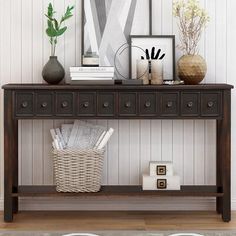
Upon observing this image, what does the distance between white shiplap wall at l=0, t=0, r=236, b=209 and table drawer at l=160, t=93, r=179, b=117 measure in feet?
1.14

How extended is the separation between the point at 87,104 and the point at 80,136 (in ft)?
0.89

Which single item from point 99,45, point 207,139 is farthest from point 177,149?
point 99,45

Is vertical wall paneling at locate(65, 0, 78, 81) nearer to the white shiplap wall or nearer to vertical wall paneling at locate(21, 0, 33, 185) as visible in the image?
the white shiplap wall

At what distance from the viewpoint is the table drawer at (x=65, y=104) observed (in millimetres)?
3758

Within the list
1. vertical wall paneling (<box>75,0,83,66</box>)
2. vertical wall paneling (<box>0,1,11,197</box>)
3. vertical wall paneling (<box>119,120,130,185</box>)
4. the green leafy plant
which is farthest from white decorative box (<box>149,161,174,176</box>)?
vertical wall paneling (<box>0,1,11,197</box>)

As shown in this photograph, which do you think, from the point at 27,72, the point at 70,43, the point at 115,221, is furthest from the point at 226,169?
the point at 27,72

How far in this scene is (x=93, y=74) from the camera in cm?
381

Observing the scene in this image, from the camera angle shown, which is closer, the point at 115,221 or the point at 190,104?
the point at 190,104

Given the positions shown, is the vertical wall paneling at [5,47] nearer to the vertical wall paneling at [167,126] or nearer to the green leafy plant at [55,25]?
the green leafy plant at [55,25]

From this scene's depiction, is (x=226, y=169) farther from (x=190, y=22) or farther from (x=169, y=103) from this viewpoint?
(x=190, y=22)

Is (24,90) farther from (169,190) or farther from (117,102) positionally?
(169,190)

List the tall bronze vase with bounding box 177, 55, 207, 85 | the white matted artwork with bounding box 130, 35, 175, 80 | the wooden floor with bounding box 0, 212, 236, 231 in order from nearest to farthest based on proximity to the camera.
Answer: the wooden floor with bounding box 0, 212, 236, 231 < the tall bronze vase with bounding box 177, 55, 207, 85 < the white matted artwork with bounding box 130, 35, 175, 80

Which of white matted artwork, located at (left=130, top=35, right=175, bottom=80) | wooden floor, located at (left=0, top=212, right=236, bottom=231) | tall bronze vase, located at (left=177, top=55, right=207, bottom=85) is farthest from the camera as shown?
white matted artwork, located at (left=130, top=35, right=175, bottom=80)

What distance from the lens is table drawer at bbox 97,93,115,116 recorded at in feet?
12.3
